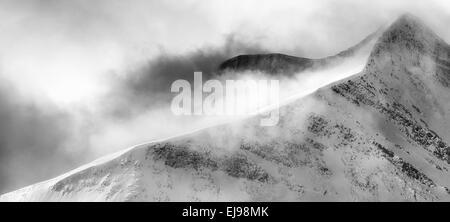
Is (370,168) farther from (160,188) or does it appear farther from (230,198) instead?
(160,188)

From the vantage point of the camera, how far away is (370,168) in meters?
197

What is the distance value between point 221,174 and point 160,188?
15.5m

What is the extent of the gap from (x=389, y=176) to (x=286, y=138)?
88.2ft

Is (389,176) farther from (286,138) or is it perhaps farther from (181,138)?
(181,138)

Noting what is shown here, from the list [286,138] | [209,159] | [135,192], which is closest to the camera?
[135,192]

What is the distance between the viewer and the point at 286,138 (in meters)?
198
